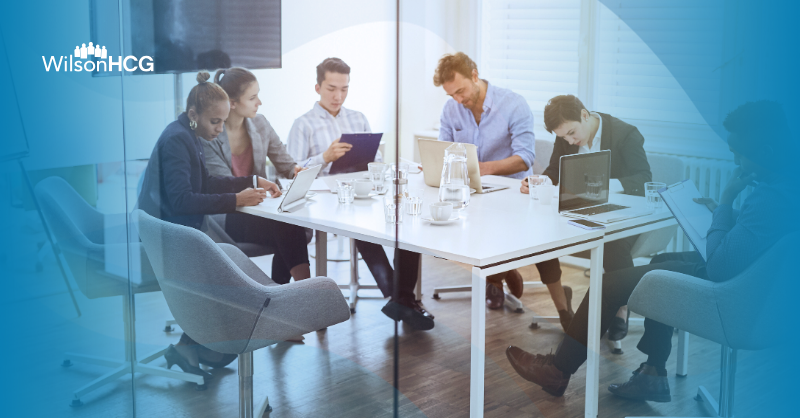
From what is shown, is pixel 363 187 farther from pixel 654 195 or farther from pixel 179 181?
pixel 654 195

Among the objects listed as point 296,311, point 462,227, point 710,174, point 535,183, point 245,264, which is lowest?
point 296,311

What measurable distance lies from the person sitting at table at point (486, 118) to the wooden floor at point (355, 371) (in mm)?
462

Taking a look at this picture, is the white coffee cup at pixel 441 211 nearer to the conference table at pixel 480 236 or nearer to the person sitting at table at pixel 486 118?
the conference table at pixel 480 236

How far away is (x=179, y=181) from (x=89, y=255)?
366mm

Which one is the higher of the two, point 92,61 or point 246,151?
point 92,61

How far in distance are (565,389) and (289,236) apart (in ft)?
3.99

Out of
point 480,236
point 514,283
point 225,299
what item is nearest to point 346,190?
point 480,236

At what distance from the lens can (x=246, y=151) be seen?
216 cm

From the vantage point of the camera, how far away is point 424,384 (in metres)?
2.71

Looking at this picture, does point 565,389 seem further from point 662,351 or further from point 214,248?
point 214,248

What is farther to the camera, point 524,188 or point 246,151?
point 524,188

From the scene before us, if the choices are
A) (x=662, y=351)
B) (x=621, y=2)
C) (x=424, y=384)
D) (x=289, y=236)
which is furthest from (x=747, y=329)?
(x=289, y=236)

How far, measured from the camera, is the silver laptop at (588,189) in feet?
7.89

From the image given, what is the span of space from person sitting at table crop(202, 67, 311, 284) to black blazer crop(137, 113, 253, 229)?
1.4 inches
